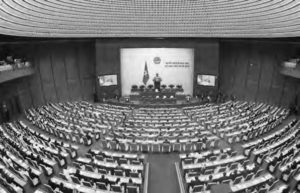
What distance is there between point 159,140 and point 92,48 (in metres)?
19.0

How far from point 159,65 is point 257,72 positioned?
1082 centimetres

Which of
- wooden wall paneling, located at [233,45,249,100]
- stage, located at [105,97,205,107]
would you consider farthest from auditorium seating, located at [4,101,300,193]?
wooden wall paneling, located at [233,45,249,100]

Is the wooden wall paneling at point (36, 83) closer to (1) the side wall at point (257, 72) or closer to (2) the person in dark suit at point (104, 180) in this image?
(2) the person in dark suit at point (104, 180)

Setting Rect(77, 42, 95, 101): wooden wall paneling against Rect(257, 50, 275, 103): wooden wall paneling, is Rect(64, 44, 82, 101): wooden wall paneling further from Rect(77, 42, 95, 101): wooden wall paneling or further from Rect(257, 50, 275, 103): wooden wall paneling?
Rect(257, 50, 275, 103): wooden wall paneling

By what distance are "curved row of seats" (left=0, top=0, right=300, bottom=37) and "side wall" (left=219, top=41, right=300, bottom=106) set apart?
368 centimetres

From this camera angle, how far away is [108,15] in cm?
2830

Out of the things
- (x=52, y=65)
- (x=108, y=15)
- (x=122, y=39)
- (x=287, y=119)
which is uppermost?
(x=108, y=15)

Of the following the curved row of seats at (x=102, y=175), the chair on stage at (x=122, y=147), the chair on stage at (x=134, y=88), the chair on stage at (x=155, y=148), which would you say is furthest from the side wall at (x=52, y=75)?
the chair on stage at (x=155, y=148)

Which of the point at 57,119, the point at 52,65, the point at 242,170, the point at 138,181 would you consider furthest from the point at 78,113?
the point at 242,170

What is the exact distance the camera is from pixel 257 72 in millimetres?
30203

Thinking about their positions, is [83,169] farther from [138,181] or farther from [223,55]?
[223,55]

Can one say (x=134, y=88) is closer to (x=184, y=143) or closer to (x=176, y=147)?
(x=176, y=147)

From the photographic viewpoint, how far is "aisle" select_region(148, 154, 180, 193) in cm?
1232

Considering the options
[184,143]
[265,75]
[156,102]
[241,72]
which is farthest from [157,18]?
[184,143]
